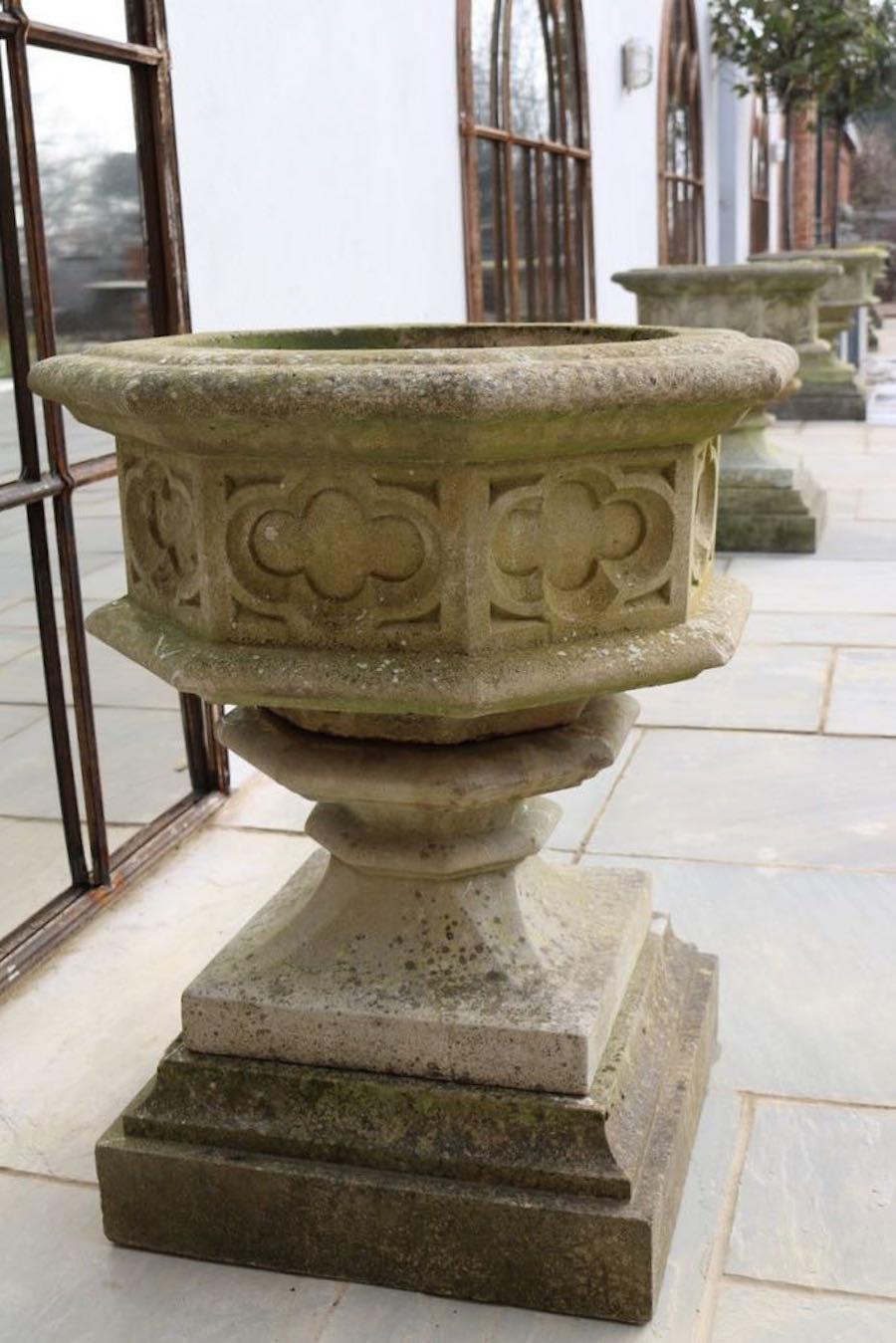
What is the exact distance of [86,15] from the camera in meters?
2.80

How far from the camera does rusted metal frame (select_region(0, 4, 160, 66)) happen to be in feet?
8.33

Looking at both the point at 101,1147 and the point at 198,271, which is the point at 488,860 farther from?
the point at 198,271

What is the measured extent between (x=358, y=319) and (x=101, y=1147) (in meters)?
2.64

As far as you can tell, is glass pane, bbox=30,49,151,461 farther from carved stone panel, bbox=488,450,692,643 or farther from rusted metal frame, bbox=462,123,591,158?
rusted metal frame, bbox=462,123,591,158

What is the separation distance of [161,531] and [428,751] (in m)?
0.42

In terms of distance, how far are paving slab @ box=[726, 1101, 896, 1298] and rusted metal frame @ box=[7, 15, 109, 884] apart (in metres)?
1.33

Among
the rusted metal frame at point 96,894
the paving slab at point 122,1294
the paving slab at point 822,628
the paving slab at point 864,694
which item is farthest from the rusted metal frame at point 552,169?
the paving slab at point 122,1294

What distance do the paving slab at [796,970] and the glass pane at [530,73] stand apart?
13.4 ft

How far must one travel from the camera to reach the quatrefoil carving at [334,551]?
1645mm

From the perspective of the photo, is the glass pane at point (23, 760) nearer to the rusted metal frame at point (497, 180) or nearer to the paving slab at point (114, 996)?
the paving slab at point (114, 996)

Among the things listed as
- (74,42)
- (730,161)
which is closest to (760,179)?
(730,161)

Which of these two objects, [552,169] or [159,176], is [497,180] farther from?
[159,176]

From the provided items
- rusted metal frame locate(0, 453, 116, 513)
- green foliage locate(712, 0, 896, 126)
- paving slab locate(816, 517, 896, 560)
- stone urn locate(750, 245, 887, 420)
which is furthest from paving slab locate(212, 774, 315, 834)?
green foliage locate(712, 0, 896, 126)

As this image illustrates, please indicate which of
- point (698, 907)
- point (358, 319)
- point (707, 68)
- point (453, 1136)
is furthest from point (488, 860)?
point (707, 68)
